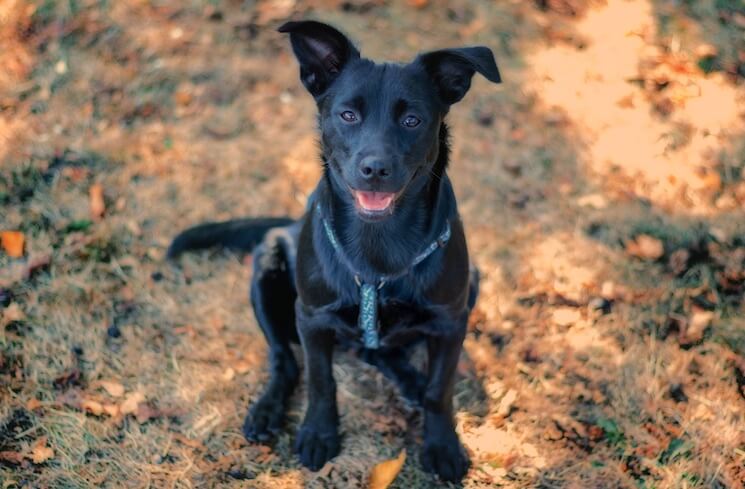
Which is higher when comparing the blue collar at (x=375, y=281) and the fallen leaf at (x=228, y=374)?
the blue collar at (x=375, y=281)

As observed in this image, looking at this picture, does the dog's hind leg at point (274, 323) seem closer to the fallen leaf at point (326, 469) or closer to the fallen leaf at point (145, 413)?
the fallen leaf at point (326, 469)

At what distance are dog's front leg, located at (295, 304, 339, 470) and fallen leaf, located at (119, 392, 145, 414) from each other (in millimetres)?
904

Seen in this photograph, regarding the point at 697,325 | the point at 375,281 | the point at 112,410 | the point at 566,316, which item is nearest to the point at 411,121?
the point at 375,281

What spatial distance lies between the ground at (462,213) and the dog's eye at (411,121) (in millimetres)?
1611

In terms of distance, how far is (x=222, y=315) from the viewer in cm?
422

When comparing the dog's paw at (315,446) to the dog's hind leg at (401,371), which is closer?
the dog's paw at (315,446)

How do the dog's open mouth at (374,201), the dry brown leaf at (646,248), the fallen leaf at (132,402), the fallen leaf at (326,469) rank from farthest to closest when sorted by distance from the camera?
A: the dry brown leaf at (646,248), the fallen leaf at (132,402), the fallen leaf at (326,469), the dog's open mouth at (374,201)

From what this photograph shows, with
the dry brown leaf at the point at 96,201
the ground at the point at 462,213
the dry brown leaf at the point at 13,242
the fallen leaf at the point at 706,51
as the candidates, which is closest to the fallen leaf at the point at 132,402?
the ground at the point at 462,213

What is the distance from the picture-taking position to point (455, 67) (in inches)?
116

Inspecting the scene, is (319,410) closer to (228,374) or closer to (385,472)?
(385,472)

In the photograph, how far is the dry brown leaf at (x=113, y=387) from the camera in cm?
374

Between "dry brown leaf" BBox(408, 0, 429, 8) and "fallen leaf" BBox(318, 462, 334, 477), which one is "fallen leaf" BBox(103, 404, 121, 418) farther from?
A: "dry brown leaf" BBox(408, 0, 429, 8)

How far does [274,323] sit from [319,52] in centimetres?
149

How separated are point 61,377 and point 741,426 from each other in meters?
3.60
